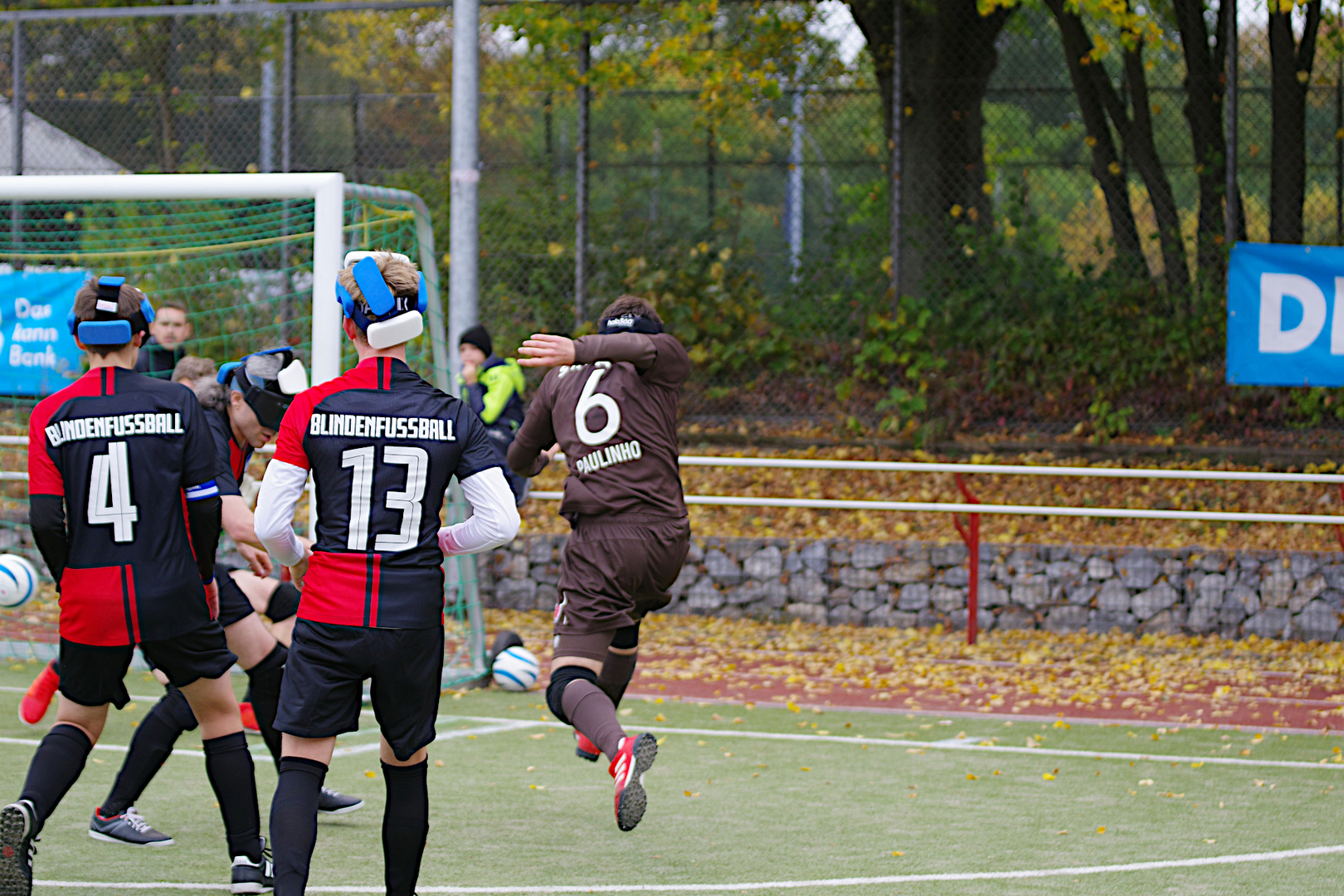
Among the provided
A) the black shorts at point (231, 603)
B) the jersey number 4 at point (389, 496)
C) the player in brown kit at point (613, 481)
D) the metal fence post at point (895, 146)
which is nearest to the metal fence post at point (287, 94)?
the metal fence post at point (895, 146)

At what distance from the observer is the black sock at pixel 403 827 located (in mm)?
4109

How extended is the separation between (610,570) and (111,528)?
1882 millimetres

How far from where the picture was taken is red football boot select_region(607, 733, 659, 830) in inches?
184

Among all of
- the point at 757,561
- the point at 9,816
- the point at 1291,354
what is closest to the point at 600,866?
the point at 9,816

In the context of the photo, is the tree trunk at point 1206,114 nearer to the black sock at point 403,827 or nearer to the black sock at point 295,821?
the black sock at point 403,827

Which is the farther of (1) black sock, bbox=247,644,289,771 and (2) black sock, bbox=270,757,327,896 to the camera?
(1) black sock, bbox=247,644,289,771

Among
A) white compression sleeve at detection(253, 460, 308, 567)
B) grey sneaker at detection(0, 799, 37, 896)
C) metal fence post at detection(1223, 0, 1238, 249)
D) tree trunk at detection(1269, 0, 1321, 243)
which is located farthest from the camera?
tree trunk at detection(1269, 0, 1321, 243)

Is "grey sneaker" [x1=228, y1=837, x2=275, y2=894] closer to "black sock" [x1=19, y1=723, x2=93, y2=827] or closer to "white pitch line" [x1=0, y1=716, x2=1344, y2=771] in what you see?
"black sock" [x1=19, y1=723, x2=93, y2=827]

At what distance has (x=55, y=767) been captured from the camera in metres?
4.48

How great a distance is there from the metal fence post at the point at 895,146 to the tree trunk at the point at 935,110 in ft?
0.17

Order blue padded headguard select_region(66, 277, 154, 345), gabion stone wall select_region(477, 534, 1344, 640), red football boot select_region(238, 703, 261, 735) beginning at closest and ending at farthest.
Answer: blue padded headguard select_region(66, 277, 154, 345), red football boot select_region(238, 703, 261, 735), gabion stone wall select_region(477, 534, 1344, 640)

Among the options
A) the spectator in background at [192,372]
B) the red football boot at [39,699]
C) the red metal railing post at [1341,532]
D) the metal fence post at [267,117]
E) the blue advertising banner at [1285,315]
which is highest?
the metal fence post at [267,117]

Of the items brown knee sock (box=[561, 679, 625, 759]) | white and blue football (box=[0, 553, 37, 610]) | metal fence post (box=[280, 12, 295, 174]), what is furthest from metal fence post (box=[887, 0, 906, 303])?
brown knee sock (box=[561, 679, 625, 759])

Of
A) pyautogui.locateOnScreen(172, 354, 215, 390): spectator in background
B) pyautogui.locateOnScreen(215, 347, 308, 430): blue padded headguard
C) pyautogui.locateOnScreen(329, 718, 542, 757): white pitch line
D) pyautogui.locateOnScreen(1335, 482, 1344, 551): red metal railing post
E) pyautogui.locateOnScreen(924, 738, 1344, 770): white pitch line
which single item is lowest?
pyautogui.locateOnScreen(329, 718, 542, 757): white pitch line
